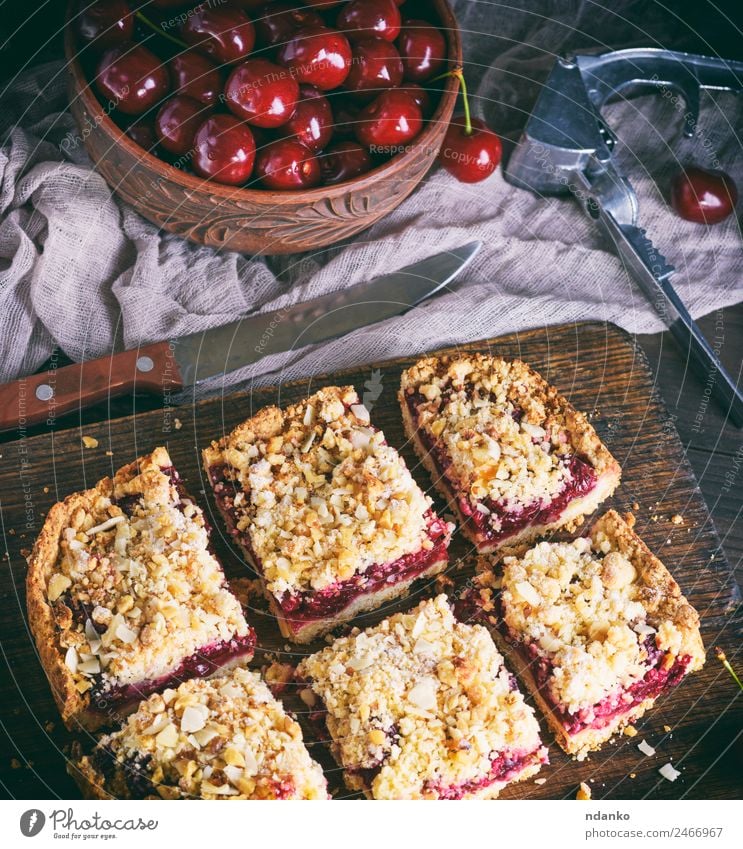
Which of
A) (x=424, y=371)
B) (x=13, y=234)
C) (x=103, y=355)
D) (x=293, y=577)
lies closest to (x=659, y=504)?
(x=424, y=371)

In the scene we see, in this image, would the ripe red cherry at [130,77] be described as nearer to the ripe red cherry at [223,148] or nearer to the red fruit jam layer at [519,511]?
the ripe red cherry at [223,148]

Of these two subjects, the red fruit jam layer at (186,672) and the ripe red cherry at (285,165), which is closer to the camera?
the red fruit jam layer at (186,672)

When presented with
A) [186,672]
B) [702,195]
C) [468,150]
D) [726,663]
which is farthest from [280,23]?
[726,663]

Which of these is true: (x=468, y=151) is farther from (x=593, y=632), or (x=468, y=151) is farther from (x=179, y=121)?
(x=593, y=632)

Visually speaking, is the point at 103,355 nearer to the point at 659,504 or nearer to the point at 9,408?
the point at 9,408

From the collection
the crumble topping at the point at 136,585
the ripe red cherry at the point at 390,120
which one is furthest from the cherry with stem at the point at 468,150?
the crumble topping at the point at 136,585
